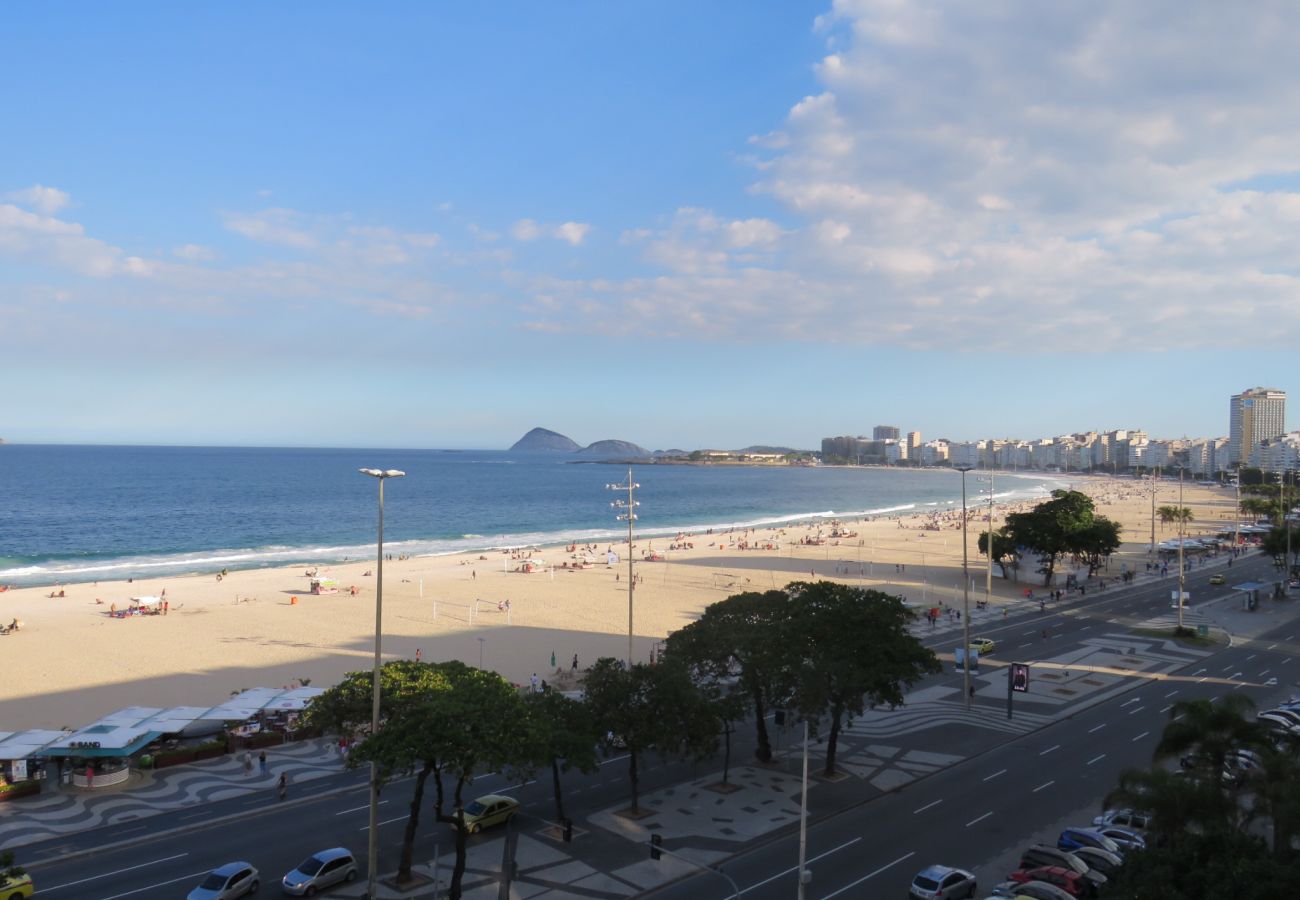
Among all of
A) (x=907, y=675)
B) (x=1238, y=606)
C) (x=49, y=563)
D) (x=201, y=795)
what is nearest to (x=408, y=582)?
(x=49, y=563)

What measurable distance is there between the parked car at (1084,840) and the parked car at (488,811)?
43.7ft

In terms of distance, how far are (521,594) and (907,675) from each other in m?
39.2

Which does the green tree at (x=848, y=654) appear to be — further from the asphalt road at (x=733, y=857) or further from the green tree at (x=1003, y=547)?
the green tree at (x=1003, y=547)

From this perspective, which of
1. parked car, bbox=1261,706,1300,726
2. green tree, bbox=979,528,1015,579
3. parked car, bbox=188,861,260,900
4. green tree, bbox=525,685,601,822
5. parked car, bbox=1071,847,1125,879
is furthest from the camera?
green tree, bbox=979,528,1015,579

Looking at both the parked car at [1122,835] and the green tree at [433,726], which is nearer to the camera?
the green tree at [433,726]

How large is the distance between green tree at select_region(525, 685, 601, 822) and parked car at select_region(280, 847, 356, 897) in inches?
183

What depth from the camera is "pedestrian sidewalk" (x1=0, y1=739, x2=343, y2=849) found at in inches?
822

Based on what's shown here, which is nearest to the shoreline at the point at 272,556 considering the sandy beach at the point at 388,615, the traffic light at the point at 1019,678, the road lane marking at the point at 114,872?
the sandy beach at the point at 388,615

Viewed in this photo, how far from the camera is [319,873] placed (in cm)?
1709

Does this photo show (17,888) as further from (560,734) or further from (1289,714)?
(1289,714)

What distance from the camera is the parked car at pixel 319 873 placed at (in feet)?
55.7

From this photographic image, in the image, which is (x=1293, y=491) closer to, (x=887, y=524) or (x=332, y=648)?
(x=887, y=524)

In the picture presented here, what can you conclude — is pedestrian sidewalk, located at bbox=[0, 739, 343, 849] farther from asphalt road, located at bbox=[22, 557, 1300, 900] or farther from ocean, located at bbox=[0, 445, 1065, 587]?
ocean, located at bbox=[0, 445, 1065, 587]

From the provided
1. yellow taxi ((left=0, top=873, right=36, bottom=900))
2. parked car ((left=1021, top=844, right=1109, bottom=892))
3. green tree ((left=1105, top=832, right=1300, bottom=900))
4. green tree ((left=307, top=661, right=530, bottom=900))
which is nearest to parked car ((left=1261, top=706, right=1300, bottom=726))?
parked car ((left=1021, top=844, right=1109, bottom=892))
